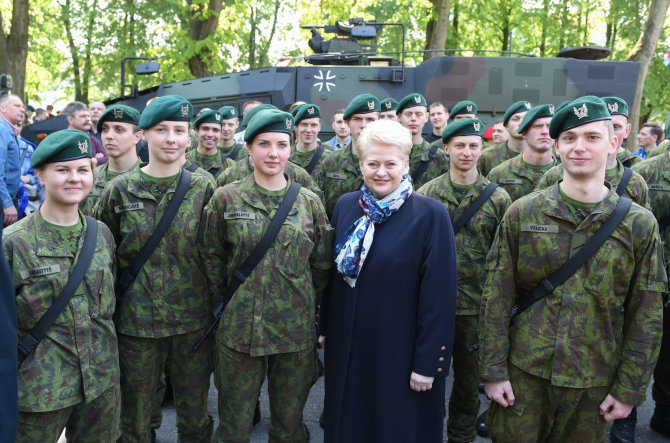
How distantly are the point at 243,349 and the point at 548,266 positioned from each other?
153 centimetres

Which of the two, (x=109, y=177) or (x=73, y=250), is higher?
(x=109, y=177)

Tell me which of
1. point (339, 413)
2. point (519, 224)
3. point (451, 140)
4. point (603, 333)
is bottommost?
point (339, 413)

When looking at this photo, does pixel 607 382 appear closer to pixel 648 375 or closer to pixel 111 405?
pixel 648 375

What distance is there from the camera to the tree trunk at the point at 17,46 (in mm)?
14836

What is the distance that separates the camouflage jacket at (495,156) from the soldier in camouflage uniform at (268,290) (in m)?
3.06

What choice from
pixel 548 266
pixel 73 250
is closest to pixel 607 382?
pixel 548 266

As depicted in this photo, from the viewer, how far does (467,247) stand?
3.88 metres

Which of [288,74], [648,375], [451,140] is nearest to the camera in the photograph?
[648,375]

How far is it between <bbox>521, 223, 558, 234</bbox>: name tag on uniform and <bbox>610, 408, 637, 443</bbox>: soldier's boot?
2.06 m

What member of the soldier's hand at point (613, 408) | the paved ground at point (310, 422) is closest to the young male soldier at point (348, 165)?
the paved ground at point (310, 422)

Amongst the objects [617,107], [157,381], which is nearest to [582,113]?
[617,107]

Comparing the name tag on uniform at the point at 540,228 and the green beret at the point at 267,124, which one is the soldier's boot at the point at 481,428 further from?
the green beret at the point at 267,124

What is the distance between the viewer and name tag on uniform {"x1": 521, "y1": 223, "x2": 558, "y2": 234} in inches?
102

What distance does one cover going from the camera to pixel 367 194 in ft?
9.29
